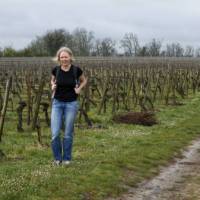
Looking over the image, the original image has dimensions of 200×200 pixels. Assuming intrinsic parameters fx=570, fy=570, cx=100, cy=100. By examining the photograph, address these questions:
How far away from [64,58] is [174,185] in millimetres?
3049

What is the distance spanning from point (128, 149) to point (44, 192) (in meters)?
5.03

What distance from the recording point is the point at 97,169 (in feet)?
35.8

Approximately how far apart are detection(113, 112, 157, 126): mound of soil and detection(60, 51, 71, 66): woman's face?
29.9ft

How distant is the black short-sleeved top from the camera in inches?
412

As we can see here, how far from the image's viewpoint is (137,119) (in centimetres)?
1956

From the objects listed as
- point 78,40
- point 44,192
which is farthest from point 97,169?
point 78,40

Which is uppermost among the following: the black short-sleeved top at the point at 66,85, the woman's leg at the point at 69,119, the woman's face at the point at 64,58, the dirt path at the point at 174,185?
the woman's face at the point at 64,58

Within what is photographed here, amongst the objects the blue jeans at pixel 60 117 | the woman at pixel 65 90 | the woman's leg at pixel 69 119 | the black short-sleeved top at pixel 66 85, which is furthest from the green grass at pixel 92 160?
the black short-sleeved top at pixel 66 85

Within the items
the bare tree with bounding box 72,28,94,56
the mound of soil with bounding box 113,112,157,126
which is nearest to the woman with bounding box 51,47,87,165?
the mound of soil with bounding box 113,112,157,126

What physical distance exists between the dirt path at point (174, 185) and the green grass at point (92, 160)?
0.76 ft

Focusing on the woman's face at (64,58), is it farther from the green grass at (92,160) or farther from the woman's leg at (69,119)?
the green grass at (92,160)

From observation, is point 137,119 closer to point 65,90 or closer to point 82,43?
point 65,90

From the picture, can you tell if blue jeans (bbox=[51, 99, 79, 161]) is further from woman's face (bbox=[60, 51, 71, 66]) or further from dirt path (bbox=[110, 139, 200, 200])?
dirt path (bbox=[110, 139, 200, 200])

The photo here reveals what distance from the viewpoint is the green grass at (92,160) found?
9.23 meters
